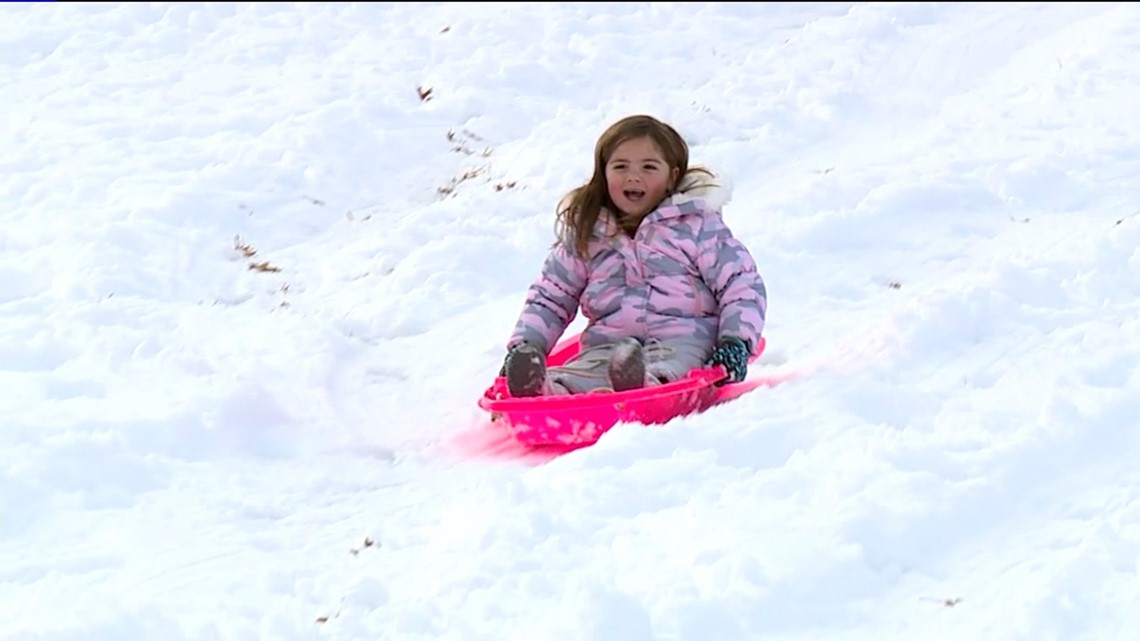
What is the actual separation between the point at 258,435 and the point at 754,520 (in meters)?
1.62

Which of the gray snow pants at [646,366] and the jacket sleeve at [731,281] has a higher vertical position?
the jacket sleeve at [731,281]

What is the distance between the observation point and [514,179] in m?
6.68

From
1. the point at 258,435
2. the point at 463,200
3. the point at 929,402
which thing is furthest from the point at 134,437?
the point at 463,200

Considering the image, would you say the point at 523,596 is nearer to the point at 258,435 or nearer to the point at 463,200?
the point at 258,435

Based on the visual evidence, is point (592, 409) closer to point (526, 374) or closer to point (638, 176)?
point (526, 374)

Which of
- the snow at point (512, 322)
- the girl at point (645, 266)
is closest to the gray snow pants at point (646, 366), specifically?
the girl at point (645, 266)

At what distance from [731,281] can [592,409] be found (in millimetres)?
716

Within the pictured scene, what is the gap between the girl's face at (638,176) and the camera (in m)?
4.44

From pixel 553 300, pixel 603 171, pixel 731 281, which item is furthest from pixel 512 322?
pixel 731 281

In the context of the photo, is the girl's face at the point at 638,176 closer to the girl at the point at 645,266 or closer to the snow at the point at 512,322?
the girl at the point at 645,266

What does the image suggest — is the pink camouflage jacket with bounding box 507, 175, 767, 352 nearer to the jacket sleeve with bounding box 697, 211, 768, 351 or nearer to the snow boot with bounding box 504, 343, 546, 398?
the jacket sleeve with bounding box 697, 211, 768, 351

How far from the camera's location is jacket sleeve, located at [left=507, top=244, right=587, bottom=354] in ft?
14.6

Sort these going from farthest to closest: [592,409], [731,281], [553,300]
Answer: [553,300] < [731,281] < [592,409]

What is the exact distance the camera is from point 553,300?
4.51 metres
